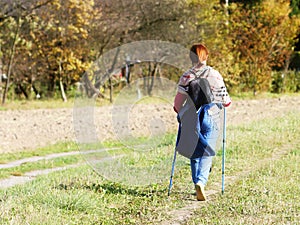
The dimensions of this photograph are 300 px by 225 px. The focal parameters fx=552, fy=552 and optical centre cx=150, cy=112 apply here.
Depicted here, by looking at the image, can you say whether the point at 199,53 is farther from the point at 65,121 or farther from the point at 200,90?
the point at 65,121

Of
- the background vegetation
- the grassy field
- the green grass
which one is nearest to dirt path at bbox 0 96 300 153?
the background vegetation

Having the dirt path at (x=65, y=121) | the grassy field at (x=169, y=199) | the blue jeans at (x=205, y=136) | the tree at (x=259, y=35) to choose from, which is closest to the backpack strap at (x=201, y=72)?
the blue jeans at (x=205, y=136)

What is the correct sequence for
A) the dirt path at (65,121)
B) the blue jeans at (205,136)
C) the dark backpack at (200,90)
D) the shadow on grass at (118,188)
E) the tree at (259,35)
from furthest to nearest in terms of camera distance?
the tree at (259,35), the dirt path at (65,121), the shadow on grass at (118,188), the blue jeans at (205,136), the dark backpack at (200,90)

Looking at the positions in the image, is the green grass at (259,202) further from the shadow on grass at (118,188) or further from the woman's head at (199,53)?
the woman's head at (199,53)

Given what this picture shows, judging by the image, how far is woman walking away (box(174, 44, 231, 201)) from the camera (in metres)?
6.00

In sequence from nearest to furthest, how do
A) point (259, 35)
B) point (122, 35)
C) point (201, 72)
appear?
point (201, 72) → point (122, 35) → point (259, 35)

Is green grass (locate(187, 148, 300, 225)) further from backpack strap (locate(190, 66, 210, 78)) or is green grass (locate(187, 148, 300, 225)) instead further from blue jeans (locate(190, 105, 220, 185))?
backpack strap (locate(190, 66, 210, 78))

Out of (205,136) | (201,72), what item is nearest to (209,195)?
(205,136)

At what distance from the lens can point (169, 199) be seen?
6090 millimetres

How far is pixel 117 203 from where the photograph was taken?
5973mm

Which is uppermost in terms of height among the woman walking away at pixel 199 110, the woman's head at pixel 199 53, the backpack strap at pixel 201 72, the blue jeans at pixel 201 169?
the woman's head at pixel 199 53

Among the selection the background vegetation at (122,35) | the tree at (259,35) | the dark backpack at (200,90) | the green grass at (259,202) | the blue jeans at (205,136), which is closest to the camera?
the green grass at (259,202)

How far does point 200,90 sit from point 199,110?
24cm

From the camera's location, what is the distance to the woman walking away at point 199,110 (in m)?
6.00
